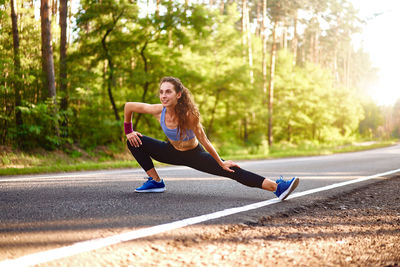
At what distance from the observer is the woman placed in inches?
159

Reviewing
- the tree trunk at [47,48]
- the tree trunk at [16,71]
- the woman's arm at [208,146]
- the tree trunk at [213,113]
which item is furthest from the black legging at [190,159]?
the tree trunk at [213,113]

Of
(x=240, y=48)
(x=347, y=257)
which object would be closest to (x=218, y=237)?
(x=347, y=257)

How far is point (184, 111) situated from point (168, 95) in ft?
0.91

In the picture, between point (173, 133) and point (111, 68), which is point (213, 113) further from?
point (173, 133)

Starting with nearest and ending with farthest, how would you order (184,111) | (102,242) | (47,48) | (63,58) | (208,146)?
(102,242), (184,111), (208,146), (47,48), (63,58)

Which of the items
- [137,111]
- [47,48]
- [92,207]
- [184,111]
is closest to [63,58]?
[47,48]

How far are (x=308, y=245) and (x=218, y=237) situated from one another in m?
0.73

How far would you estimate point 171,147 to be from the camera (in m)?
4.50

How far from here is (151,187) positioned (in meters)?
4.80

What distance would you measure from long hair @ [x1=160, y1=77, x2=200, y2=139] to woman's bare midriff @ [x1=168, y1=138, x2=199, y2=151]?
0.21 metres

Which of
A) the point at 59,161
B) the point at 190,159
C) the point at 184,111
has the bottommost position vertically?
the point at 59,161

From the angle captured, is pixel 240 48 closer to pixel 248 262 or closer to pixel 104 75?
pixel 104 75

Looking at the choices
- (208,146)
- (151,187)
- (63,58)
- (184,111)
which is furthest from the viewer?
(63,58)

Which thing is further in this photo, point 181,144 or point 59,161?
point 59,161
